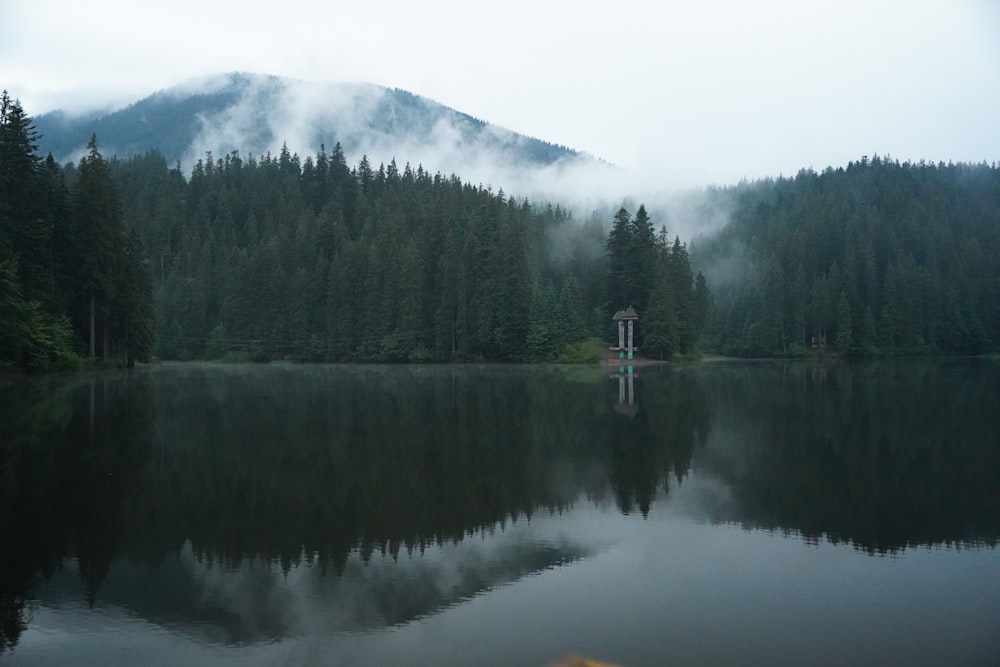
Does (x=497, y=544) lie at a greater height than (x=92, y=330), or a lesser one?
lesser

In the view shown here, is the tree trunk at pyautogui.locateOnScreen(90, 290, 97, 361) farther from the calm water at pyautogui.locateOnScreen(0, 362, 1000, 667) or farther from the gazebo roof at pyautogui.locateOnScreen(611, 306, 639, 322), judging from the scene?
the gazebo roof at pyautogui.locateOnScreen(611, 306, 639, 322)

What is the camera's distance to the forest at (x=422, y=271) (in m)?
52.1

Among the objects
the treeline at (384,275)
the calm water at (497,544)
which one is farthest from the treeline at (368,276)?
the calm water at (497,544)

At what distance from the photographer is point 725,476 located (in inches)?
639

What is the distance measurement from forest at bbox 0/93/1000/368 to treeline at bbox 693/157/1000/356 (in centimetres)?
38

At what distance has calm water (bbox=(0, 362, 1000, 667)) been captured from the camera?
25.9 feet

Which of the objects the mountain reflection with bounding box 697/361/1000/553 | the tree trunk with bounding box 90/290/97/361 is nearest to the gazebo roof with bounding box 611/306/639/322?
the mountain reflection with bounding box 697/361/1000/553

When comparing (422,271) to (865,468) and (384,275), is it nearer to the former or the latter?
(384,275)

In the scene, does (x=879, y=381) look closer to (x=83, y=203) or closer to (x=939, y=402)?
(x=939, y=402)

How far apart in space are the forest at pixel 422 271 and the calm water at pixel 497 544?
29981 mm

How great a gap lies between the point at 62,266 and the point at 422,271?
4493cm

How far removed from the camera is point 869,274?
11456 centimetres

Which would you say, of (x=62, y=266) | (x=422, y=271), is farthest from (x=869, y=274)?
(x=62, y=266)

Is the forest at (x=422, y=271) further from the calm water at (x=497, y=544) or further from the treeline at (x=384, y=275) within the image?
the calm water at (x=497, y=544)
